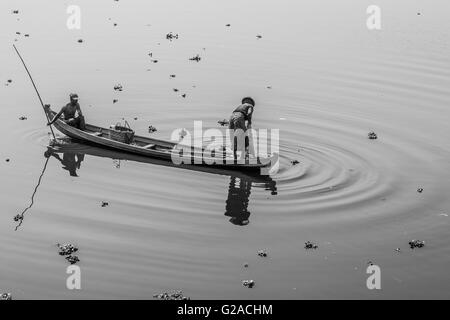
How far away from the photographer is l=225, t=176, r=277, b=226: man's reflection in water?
20625mm

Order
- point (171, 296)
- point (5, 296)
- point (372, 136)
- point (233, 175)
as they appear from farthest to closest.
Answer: point (372, 136) < point (233, 175) < point (171, 296) < point (5, 296)

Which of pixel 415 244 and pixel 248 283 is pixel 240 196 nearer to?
pixel 248 283

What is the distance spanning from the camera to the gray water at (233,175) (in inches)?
677

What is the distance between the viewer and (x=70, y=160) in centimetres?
2517

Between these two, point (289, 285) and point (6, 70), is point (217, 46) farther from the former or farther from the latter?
point (289, 285)

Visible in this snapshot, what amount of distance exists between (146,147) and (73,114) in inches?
154

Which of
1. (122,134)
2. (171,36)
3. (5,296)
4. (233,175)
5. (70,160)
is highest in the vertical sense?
(171,36)

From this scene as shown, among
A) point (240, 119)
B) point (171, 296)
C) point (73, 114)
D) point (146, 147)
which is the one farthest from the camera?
point (73, 114)

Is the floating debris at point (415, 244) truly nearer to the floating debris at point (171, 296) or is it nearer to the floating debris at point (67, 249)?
the floating debris at point (171, 296)

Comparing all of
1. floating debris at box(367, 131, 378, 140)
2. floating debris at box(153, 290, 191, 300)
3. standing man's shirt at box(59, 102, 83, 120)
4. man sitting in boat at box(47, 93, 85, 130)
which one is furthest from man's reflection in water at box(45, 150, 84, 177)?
floating debris at box(367, 131, 378, 140)

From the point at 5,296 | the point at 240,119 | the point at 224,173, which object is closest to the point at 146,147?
the point at 224,173

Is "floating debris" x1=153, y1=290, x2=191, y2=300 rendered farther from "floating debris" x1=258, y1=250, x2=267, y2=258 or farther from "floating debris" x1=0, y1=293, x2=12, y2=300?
"floating debris" x1=0, y1=293, x2=12, y2=300

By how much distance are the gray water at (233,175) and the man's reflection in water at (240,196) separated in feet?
0.25

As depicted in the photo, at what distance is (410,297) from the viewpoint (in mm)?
16266
